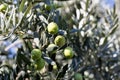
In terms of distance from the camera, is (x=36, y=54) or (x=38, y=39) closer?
(x=36, y=54)

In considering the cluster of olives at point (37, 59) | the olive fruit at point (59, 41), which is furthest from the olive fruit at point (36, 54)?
the olive fruit at point (59, 41)

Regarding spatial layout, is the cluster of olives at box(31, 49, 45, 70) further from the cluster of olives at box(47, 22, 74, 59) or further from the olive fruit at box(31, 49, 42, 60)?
the cluster of olives at box(47, 22, 74, 59)

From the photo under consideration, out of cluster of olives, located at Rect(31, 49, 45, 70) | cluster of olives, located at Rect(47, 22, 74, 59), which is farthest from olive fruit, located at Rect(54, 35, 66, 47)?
cluster of olives, located at Rect(31, 49, 45, 70)

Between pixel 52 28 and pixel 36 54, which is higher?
pixel 52 28

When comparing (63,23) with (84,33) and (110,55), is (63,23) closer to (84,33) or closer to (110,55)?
(84,33)

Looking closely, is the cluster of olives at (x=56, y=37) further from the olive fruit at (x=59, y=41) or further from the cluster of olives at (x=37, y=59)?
the cluster of olives at (x=37, y=59)

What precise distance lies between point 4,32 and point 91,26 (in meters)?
1.25

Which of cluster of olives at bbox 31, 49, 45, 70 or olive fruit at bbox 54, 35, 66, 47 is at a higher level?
olive fruit at bbox 54, 35, 66, 47

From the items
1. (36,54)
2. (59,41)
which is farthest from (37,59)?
(59,41)

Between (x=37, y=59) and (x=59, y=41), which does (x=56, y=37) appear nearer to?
(x=59, y=41)

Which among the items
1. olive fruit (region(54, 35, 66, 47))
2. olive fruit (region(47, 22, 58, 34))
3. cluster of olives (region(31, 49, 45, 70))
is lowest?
cluster of olives (region(31, 49, 45, 70))

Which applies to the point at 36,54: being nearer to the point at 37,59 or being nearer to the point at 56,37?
the point at 37,59

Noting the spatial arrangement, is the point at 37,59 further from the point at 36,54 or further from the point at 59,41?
the point at 59,41

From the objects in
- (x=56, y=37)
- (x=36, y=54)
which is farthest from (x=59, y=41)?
A: (x=36, y=54)
